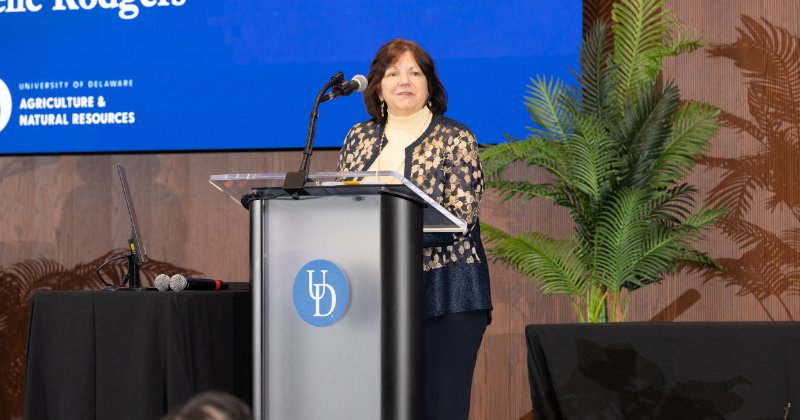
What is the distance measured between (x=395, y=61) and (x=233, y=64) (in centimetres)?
256

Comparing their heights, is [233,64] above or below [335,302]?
above

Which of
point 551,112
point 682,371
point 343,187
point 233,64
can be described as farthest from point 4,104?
point 682,371

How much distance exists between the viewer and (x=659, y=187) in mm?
4719

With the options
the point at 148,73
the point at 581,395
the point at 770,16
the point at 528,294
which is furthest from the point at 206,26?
the point at 581,395

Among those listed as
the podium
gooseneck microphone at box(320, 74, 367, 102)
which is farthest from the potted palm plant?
the podium

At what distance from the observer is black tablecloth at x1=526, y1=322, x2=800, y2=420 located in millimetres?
2549

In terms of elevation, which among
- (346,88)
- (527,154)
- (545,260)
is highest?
(527,154)

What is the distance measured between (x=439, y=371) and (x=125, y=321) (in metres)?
1.09

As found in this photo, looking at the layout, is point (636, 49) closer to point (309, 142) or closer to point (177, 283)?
point (177, 283)

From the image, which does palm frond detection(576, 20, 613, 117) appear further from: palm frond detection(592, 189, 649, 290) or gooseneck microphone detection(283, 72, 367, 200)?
gooseneck microphone detection(283, 72, 367, 200)

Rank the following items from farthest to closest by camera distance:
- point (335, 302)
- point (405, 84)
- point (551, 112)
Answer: point (551, 112) → point (405, 84) → point (335, 302)

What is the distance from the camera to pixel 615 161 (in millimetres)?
4586

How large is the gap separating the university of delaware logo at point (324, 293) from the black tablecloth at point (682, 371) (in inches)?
33.2

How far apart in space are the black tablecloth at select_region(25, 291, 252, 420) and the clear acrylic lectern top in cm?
76
